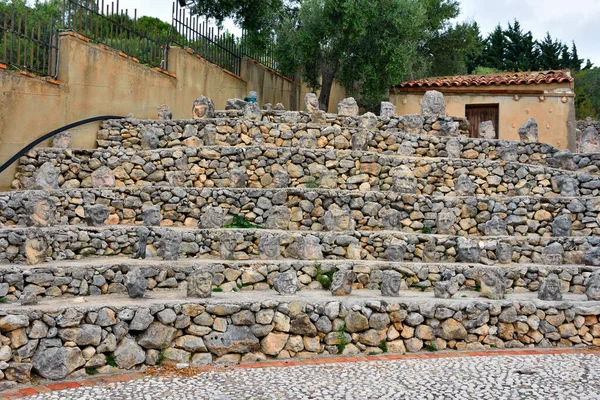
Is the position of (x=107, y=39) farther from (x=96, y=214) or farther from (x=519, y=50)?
(x=519, y=50)

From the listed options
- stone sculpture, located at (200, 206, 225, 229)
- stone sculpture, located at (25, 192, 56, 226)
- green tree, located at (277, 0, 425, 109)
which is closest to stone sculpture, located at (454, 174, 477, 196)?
stone sculpture, located at (200, 206, 225, 229)

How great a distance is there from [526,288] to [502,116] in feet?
31.5

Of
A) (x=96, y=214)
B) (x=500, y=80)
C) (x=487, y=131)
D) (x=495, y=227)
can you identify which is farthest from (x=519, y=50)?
(x=96, y=214)

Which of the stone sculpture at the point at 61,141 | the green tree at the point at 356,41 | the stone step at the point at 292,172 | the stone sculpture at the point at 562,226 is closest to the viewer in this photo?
the stone sculpture at the point at 562,226

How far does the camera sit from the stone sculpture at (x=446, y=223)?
12.4 meters

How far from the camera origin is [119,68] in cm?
1542

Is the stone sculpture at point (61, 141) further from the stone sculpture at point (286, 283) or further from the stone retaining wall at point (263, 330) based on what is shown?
the stone retaining wall at point (263, 330)

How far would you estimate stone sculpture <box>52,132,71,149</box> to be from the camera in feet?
45.5

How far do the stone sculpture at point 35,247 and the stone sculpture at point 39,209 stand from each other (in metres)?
0.99

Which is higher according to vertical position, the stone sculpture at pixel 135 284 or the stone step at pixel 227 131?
the stone step at pixel 227 131

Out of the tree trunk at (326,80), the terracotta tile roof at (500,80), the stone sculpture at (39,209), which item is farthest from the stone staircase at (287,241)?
the tree trunk at (326,80)

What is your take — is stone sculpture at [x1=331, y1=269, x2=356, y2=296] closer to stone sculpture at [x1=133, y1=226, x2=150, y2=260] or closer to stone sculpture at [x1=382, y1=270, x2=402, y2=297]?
stone sculpture at [x1=382, y1=270, x2=402, y2=297]

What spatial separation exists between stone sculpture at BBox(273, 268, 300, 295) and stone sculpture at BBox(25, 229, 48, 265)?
12.4 ft

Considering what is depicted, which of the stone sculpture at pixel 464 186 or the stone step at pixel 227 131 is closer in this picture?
the stone sculpture at pixel 464 186
